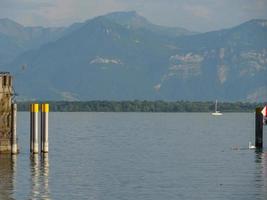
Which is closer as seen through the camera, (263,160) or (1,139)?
(1,139)

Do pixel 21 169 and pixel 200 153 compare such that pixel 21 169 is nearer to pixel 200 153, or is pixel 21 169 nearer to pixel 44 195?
pixel 44 195

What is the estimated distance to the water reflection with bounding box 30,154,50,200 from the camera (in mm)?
50594

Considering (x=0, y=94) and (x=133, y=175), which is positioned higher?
(x=0, y=94)

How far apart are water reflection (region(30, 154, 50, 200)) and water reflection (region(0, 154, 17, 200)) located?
1.36m

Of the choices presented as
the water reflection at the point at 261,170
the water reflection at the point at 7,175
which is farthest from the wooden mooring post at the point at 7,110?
the water reflection at the point at 261,170

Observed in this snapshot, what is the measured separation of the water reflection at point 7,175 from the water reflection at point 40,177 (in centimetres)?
136

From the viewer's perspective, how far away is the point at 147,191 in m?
52.8

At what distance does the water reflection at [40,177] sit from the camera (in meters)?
50.6

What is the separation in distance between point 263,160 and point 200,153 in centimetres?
1536

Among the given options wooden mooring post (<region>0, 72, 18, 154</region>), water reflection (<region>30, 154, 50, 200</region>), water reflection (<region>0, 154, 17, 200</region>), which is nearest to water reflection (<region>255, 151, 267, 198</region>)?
water reflection (<region>30, 154, 50, 200</region>)

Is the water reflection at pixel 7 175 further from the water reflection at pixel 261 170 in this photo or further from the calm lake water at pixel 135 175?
the water reflection at pixel 261 170

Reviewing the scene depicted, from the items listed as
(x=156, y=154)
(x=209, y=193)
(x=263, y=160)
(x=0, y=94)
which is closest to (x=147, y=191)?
(x=209, y=193)

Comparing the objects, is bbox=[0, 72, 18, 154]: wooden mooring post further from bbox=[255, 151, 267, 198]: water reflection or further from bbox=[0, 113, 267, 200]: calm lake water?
bbox=[255, 151, 267, 198]: water reflection

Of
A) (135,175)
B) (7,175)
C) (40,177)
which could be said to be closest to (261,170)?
(135,175)
